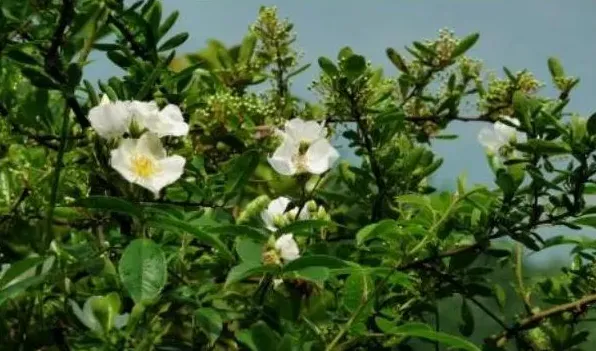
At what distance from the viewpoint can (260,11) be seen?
2.33 meters

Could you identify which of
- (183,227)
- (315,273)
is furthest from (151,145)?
(315,273)

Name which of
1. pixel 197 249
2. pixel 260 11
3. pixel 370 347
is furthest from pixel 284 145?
pixel 260 11

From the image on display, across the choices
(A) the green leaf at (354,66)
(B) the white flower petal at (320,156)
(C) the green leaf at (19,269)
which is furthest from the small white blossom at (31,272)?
(A) the green leaf at (354,66)

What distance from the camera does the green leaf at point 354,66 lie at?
197cm

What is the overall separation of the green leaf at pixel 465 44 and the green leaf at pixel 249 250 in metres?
0.98

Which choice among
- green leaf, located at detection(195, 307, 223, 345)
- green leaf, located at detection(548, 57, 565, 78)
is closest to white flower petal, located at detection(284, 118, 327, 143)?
green leaf, located at detection(195, 307, 223, 345)

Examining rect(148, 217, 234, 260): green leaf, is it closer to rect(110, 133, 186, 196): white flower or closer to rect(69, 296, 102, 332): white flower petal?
rect(110, 133, 186, 196): white flower

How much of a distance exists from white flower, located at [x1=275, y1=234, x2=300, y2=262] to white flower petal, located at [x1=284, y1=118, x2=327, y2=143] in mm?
266

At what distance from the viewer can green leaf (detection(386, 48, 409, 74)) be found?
242 centimetres

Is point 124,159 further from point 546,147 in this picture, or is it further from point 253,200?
point 546,147

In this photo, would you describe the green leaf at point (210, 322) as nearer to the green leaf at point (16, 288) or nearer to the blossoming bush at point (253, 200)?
the blossoming bush at point (253, 200)

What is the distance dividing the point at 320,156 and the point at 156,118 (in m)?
0.38

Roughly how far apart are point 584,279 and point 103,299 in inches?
40.7

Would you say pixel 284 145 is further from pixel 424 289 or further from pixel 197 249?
pixel 424 289
